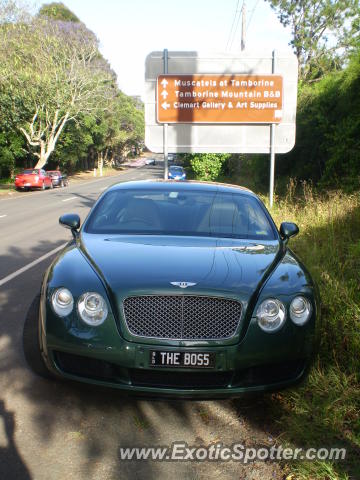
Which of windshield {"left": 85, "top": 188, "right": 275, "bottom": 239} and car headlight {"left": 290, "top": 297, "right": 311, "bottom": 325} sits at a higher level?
windshield {"left": 85, "top": 188, "right": 275, "bottom": 239}

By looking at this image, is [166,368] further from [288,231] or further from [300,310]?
[288,231]

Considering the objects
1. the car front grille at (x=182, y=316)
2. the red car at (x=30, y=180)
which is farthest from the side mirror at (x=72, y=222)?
the red car at (x=30, y=180)

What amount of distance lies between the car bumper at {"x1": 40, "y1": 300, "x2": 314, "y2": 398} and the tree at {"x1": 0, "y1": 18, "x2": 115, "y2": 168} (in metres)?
28.7

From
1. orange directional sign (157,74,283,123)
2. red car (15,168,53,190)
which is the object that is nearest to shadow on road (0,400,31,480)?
orange directional sign (157,74,283,123)

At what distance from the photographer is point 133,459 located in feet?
10.1

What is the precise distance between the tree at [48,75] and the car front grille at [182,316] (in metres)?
28.7

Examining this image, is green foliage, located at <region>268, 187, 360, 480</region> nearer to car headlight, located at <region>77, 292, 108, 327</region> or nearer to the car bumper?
the car bumper

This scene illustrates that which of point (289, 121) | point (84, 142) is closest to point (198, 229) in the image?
point (289, 121)

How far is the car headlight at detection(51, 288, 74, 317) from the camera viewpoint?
3402 mm

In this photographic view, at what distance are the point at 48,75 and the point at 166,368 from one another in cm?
3583

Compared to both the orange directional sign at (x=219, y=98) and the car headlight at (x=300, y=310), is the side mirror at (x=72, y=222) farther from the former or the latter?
the orange directional sign at (x=219, y=98)

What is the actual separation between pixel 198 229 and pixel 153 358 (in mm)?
1788

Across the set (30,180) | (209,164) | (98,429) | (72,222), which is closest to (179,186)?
(72,222)

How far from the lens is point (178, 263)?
145 inches
